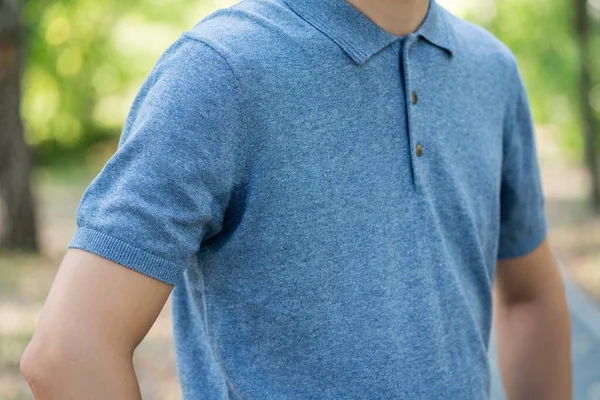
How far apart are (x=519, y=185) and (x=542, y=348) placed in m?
0.36

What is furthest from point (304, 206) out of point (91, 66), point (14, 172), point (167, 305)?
point (91, 66)

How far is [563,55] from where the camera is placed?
1057 centimetres

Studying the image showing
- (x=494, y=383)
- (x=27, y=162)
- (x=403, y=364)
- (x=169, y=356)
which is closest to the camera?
(x=403, y=364)

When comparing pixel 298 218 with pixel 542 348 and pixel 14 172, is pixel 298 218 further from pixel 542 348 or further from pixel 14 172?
pixel 14 172

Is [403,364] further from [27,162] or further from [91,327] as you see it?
[27,162]

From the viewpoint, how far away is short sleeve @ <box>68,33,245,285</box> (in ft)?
3.60

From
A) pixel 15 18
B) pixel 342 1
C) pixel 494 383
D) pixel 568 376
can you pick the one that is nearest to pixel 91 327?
pixel 342 1

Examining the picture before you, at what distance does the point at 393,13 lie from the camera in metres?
1.41

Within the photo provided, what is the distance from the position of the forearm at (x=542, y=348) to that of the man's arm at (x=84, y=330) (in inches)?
36.5

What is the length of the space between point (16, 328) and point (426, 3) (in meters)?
5.63

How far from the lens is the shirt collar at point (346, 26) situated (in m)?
1.31

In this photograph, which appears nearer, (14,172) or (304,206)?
(304,206)

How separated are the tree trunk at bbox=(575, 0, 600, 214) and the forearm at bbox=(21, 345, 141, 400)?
10.0m

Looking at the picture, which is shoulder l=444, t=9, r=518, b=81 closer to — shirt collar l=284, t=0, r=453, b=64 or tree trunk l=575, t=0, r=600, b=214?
shirt collar l=284, t=0, r=453, b=64
